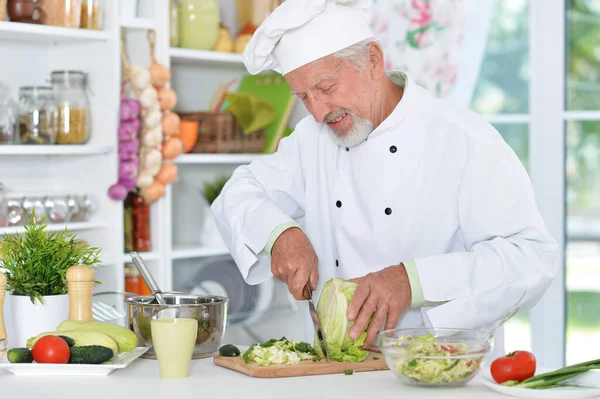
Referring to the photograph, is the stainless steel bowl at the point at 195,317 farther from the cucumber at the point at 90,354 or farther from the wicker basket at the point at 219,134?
the wicker basket at the point at 219,134

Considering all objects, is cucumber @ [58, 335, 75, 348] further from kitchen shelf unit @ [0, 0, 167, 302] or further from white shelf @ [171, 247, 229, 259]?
white shelf @ [171, 247, 229, 259]

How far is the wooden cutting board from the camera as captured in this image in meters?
1.87

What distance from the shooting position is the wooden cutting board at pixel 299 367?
187 centimetres

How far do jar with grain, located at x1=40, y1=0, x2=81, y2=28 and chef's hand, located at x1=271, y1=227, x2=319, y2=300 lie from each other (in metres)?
1.38

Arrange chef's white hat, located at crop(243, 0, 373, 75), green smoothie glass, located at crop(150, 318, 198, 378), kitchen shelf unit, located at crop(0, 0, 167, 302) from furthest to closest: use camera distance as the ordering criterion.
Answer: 1. kitchen shelf unit, located at crop(0, 0, 167, 302)
2. chef's white hat, located at crop(243, 0, 373, 75)
3. green smoothie glass, located at crop(150, 318, 198, 378)

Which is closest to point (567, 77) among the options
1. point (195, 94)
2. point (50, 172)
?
point (195, 94)

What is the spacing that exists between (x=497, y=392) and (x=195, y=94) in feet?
8.58

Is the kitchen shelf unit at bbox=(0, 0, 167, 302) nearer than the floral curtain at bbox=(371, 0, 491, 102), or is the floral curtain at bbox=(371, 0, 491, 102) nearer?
the kitchen shelf unit at bbox=(0, 0, 167, 302)

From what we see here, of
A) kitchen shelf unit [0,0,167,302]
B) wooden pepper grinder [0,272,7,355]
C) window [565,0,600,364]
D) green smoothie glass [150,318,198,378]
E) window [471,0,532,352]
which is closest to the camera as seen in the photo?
green smoothie glass [150,318,198,378]

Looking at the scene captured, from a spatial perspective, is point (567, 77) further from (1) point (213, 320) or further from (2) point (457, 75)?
(1) point (213, 320)

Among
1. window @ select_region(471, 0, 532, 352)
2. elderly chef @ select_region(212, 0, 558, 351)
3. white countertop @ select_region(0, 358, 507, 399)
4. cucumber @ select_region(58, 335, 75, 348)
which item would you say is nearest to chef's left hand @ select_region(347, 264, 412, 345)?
elderly chef @ select_region(212, 0, 558, 351)

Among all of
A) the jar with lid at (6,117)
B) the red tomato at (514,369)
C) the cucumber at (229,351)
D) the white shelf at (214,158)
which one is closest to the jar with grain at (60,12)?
the jar with lid at (6,117)

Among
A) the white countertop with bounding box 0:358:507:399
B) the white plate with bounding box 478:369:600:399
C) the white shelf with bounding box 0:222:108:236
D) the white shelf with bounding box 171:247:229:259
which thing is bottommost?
the white countertop with bounding box 0:358:507:399

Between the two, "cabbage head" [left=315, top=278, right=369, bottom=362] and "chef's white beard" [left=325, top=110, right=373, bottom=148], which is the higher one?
"chef's white beard" [left=325, top=110, right=373, bottom=148]
